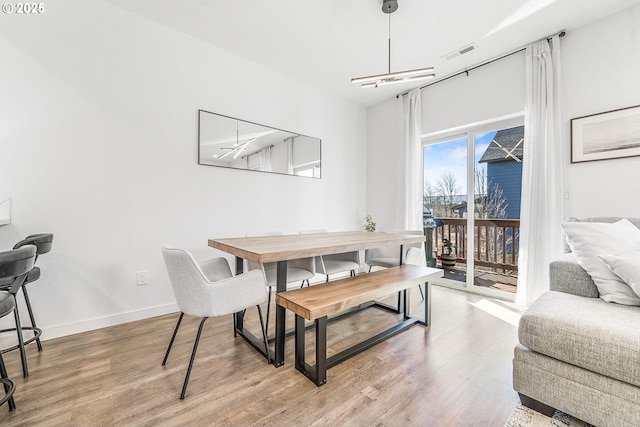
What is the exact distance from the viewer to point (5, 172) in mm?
1997

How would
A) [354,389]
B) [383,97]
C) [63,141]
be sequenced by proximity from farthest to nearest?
[383,97] → [63,141] → [354,389]

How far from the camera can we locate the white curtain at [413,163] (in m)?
3.89

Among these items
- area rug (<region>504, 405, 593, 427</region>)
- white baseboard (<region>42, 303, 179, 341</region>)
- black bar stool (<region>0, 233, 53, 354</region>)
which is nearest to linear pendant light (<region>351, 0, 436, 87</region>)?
area rug (<region>504, 405, 593, 427</region>)

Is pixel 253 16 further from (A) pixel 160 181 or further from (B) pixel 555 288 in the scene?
(B) pixel 555 288

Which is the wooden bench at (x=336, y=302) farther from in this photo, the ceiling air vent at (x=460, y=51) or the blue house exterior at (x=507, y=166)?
the ceiling air vent at (x=460, y=51)

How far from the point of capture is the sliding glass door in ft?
10.6

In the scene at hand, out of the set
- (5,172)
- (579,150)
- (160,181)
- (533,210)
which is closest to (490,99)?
(579,150)

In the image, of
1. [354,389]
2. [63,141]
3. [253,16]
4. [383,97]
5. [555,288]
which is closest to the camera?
[354,389]

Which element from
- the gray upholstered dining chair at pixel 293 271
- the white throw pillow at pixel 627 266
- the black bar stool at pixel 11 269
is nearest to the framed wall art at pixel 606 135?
the white throw pillow at pixel 627 266

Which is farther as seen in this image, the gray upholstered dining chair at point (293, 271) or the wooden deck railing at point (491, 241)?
the wooden deck railing at point (491, 241)

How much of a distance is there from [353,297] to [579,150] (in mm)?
2720

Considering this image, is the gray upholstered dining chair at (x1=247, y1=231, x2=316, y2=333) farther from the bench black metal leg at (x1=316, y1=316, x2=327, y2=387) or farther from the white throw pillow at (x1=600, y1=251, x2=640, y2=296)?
the white throw pillow at (x1=600, y1=251, x2=640, y2=296)

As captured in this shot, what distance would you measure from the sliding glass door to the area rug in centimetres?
204

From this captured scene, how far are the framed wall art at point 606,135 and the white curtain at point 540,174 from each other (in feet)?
0.45
